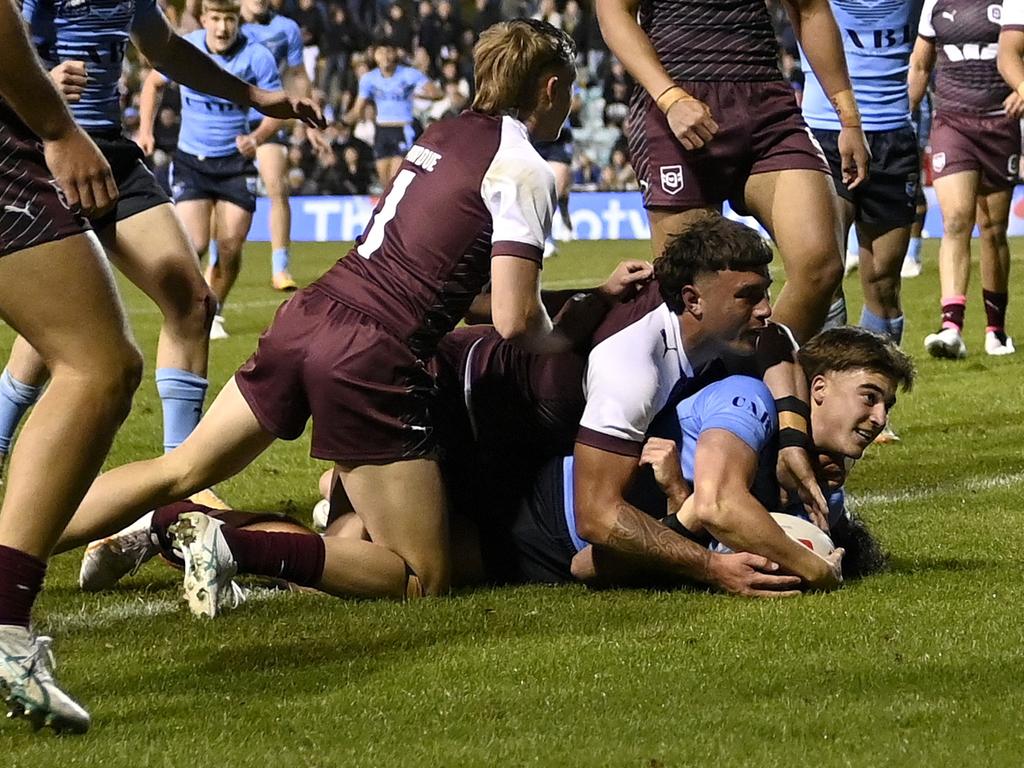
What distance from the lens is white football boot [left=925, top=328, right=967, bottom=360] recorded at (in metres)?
10.6

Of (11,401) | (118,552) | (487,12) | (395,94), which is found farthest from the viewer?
(487,12)

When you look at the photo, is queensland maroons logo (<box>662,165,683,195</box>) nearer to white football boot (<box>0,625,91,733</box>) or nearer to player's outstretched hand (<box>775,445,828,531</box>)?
player's outstretched hand (<box>775,445,828,531</box>)

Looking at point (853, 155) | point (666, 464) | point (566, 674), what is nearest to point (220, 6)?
point (853, 155)

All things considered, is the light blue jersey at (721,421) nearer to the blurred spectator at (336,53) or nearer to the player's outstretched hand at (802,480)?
the player's outstretched hand at (802,480)

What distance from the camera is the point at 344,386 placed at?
488cm

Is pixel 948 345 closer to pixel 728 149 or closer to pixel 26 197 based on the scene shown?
pixel 728 149

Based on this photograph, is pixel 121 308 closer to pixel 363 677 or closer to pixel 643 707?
pixel 363 677

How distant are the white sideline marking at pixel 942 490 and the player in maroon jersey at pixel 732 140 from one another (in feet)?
2.42

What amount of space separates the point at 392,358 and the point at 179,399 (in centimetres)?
150

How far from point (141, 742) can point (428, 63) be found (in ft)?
77.0

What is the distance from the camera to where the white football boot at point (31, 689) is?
349cm

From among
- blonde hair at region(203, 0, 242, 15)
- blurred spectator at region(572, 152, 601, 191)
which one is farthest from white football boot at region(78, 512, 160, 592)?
blurred spectator at region(572, 152, 601, 191)

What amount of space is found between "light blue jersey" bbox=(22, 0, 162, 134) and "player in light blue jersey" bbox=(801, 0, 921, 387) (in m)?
3.05

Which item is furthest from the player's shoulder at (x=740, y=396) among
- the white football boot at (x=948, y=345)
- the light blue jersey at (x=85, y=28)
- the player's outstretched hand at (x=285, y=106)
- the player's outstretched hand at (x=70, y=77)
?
the white football boot at (x=948, y=345)
